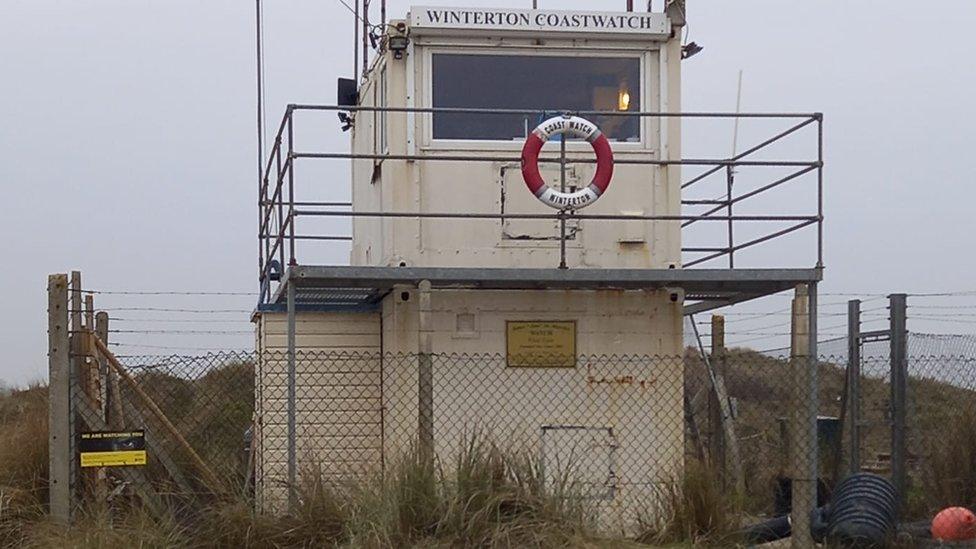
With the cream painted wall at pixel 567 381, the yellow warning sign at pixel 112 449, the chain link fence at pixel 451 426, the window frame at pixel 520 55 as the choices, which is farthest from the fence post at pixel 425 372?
the yellow warning sign at pixel 112 449

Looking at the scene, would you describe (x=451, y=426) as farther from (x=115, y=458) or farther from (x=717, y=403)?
(x=717, y=403)

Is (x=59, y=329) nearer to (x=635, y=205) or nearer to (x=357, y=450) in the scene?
(x=357, y=450)

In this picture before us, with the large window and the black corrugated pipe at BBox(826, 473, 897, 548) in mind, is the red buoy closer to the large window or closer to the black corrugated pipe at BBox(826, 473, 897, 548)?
the black corrugated pipe at BBox(826, 473, 897, 548)

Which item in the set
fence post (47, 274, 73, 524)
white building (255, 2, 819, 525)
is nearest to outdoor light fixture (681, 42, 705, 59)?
white building (255, 2, 819, 525)

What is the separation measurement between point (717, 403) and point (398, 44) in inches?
210

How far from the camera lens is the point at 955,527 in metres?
10.6

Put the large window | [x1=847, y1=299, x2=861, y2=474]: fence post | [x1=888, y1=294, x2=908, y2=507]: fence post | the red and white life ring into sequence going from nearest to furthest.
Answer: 1. the red and white life ring
2. the large window
3. [x1=888, y1=294, x2=908, y2=507]: fence post
4. [x1=847, y1=299, x2=861, y2=474]: fence post

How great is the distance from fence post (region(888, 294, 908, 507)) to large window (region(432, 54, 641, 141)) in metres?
3.03

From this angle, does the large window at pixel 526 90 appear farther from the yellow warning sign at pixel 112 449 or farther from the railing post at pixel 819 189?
the yellow warning sign at pixel 112 449

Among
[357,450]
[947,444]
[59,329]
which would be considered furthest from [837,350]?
[59,329]

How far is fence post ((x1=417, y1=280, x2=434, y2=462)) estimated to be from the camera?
32.9 feet

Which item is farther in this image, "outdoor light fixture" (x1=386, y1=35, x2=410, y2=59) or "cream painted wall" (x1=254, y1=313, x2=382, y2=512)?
"cream painted wall" (x1=254, y1=313, x2=382, y2=512)

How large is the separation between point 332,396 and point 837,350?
20.2 feet

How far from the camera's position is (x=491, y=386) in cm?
1109
